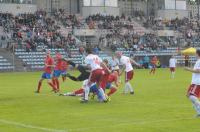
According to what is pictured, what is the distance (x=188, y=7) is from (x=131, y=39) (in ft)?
68.8

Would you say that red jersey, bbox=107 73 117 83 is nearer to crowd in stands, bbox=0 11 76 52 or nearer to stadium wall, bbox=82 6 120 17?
crowd in stands, bbox=0 11 76 52

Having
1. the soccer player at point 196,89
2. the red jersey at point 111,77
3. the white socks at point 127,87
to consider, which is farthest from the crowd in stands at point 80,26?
the soccer player at point 196,89

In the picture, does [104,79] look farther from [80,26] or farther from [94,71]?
[80,26]

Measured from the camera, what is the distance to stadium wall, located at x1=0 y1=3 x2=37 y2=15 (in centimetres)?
6059

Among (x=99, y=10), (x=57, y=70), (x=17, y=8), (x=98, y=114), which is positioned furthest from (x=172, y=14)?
(x=98, y=114)

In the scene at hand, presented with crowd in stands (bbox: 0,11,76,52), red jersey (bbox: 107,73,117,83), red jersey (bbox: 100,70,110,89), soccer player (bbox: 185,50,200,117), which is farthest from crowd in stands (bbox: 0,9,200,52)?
soccer player (bbox: 185,50,200,117)

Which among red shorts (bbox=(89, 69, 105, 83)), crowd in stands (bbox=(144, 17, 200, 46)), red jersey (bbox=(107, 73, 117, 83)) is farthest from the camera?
crowd in stands (bbox=(144, 17, 200, 46))

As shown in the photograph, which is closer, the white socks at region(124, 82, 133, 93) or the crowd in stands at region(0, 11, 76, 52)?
the white socks at region(124, 82, 133, 93)

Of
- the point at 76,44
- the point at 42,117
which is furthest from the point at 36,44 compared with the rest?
the point at 42,117

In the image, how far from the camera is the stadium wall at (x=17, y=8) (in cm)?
6059

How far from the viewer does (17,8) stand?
6175 cm

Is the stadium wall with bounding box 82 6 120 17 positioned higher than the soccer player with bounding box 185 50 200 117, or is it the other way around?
the stadium wall with bounding box 82 6 120 17

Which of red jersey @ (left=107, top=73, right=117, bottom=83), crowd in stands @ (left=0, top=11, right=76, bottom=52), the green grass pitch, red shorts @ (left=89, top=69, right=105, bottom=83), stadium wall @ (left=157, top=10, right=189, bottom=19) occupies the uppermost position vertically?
stadium wall @ (left=157, top=10, right=189, bottom=19)

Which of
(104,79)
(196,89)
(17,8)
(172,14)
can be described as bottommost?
(104,79)
